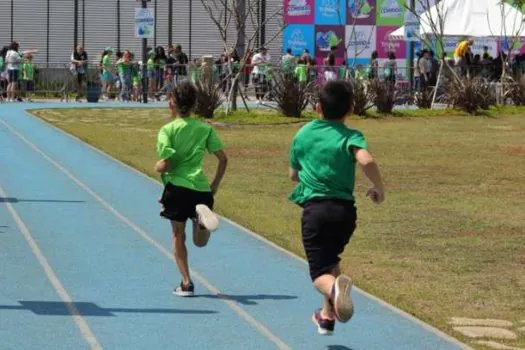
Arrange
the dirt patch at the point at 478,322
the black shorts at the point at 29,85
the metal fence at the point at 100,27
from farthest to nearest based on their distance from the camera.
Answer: the metal fence at the point at 100,27, the black shorts at the point at 29,85, the dirt patch at the point at 478,322

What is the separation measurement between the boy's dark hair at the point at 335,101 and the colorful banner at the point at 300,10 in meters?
39.8

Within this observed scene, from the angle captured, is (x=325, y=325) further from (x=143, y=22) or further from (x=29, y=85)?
(x=29, y=85)

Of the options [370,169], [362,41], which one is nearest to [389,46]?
[362,41]

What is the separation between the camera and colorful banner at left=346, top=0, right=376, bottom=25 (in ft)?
154

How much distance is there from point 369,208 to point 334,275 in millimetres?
7692

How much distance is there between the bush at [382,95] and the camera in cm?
3241

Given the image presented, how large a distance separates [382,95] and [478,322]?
23.9 meters

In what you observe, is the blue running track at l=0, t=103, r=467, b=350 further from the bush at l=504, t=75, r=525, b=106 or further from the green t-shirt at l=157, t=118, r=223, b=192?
the bush at l=504, t=75, r=525, b=106

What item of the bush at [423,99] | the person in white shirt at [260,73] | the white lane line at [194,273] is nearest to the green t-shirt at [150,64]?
the person in white shirt at [260,73]

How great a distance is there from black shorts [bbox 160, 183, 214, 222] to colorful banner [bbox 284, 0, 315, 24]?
38.3m

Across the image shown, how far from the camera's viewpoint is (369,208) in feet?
50.1

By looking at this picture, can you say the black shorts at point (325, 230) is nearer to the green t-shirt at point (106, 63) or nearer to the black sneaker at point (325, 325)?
the black sneaker at point (325, 325)

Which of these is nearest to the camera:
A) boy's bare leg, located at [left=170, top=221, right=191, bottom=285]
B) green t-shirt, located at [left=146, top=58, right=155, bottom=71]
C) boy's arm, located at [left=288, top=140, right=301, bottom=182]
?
boy's arm, located at [left=288, top=140, right=301, bottom=182]

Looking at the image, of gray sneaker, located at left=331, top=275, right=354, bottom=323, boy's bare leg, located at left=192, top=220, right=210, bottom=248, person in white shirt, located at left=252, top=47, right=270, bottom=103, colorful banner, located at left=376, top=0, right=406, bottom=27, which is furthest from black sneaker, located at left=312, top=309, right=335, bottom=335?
colorful banner, located at left=376, top=0, right=406, bottom=27
